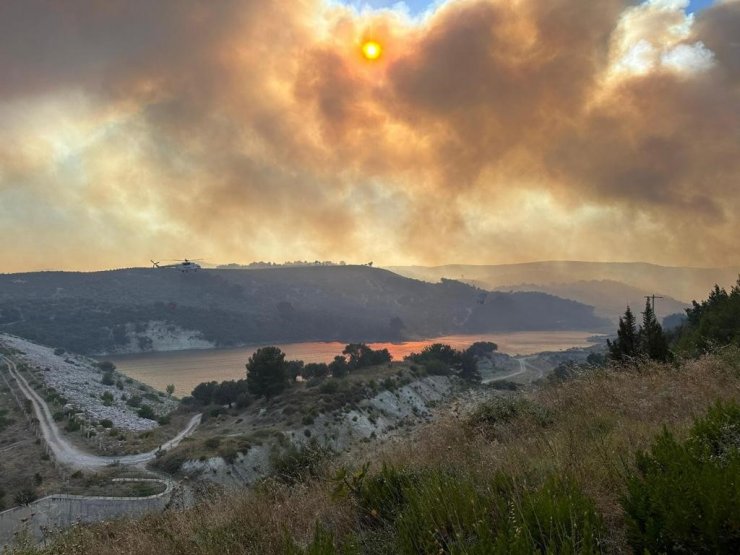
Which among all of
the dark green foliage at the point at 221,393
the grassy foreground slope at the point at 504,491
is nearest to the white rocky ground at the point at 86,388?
the dark green foliage at the point at 221,393

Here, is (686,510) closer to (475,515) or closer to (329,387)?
(475,515)

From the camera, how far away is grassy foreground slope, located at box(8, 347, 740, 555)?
3758mm

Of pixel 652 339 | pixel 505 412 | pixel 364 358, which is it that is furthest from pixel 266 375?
pixel 505 412

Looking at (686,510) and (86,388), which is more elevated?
(686,510)

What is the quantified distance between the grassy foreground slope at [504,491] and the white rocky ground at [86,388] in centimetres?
7299

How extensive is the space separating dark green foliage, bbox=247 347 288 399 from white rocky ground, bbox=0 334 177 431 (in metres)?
18.1

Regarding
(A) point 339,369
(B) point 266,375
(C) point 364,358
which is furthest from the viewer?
(C) point 364,358

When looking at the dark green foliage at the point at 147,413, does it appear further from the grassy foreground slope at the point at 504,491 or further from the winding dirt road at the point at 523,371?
the winding dirt road at the point at 523,371

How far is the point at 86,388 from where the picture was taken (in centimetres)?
9294

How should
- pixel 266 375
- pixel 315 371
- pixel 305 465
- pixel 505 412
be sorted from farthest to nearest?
pixel 315 371
pixel 266 375
pixel 305 465
pixel 505 412

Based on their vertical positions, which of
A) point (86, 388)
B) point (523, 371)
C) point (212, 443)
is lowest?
point (523, 371)

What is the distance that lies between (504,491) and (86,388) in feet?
362

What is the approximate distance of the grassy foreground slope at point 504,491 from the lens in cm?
376

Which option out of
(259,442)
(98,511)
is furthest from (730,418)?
(259,442)
